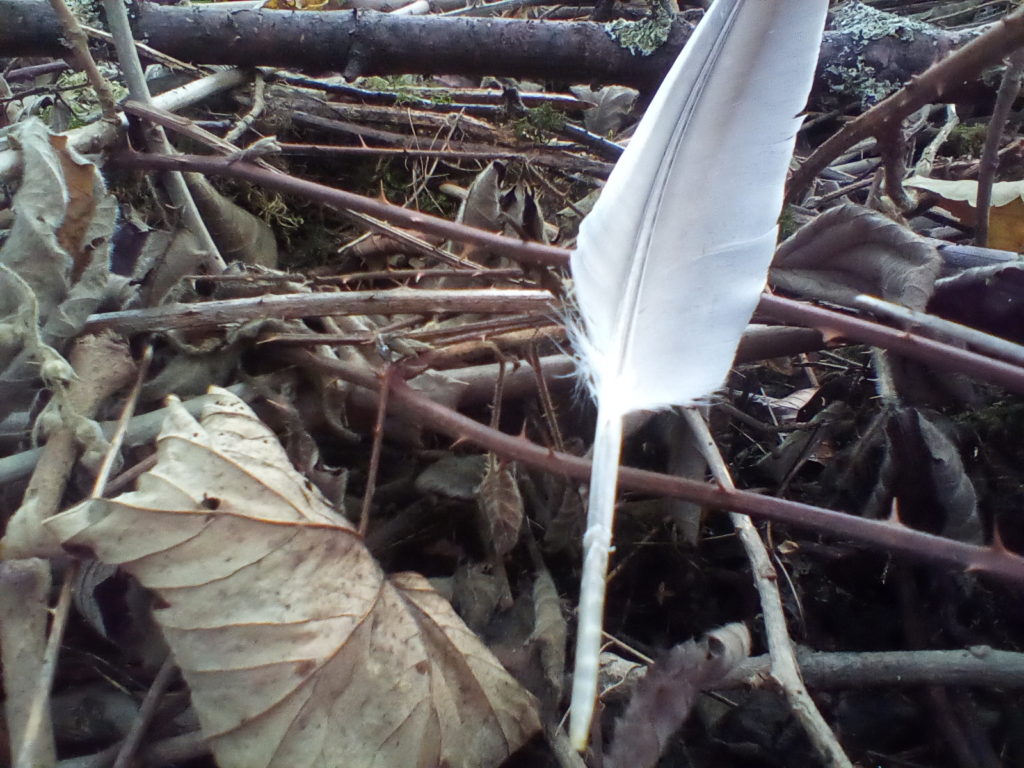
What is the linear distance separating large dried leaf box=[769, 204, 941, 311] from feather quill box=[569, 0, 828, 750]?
19cm

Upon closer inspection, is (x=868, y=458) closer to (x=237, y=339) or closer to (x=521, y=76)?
(x=237, y=339)

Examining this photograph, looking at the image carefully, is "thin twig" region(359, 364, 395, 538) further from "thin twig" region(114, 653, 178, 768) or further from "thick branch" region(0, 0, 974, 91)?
"thick branch" region(0, 0, 974, 91)

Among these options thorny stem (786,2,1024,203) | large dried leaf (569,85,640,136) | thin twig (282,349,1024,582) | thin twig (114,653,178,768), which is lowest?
thin twig (114,653,178,768)

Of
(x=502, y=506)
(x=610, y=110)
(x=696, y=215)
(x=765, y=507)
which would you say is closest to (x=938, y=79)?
(x=696, y=215)

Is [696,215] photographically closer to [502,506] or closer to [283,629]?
[502,506]

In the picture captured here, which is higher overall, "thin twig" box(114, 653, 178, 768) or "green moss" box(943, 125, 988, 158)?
"green moss" box(943, 125, 988, 158)

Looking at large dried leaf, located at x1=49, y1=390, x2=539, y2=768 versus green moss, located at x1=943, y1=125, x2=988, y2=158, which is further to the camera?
green moss, located at x1=943, y1=125, x2=988, y2=158

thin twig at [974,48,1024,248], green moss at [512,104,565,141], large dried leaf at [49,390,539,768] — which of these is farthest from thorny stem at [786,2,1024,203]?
large dried leaf at [49,390,539,768]

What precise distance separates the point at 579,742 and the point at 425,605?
27 cm

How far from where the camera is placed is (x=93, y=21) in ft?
5.79

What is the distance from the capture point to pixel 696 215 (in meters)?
1.04

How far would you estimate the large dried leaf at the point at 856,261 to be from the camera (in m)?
1.04

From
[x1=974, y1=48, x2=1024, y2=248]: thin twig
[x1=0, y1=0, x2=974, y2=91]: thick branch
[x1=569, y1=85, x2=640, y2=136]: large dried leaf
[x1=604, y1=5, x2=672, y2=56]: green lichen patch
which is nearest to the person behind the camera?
[x1=974, y1=48, x2=1024, y2=248]: thin twig

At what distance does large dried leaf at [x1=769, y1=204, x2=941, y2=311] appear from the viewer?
104cm
